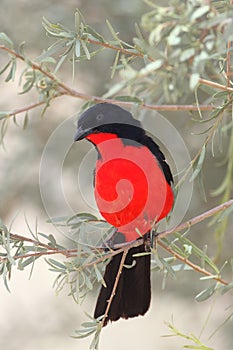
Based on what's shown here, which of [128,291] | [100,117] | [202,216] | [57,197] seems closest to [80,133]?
[100,117]

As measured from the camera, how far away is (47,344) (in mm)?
2713

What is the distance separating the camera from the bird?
39.1 inches

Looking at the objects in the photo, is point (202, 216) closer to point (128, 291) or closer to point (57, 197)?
point (128, 291)

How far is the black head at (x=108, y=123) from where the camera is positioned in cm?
94

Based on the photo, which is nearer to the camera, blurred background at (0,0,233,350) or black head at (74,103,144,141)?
black head at (74,103,144,141)

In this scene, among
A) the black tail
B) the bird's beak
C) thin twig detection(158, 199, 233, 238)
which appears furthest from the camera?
the black tail

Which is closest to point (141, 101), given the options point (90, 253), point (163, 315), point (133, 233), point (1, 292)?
point (90, 253)

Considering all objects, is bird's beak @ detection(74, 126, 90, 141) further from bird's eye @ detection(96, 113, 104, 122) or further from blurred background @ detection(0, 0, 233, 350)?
blurred background @ detection(0, 0, 233, 350)

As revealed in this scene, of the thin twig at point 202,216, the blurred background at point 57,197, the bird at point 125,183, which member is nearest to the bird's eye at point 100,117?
the bird at point 125,183

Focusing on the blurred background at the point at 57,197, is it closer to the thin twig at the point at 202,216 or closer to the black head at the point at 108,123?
the black head at the point at 108,123

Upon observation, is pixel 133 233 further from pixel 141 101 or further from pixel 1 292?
pixel 1 292

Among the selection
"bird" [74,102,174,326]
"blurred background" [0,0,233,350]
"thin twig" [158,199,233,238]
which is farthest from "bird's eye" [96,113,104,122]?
"blurred background" [0,0,233,350]

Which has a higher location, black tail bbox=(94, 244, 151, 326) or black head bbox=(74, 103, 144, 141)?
black head bbox=(74, 103, 144, 141)

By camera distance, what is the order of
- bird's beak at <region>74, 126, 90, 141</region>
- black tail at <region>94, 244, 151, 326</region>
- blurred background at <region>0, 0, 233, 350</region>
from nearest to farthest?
bird's beak at <region>74, 126, 90, 141</region>
black tail at <region>94, 244, 151, 326</region>
blurred background at <region>0, 0, 233, 350</region>
